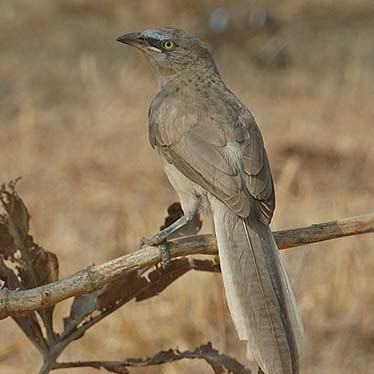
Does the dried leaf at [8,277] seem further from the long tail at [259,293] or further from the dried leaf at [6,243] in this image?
the long tail at [259,293]

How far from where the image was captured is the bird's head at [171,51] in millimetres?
4668

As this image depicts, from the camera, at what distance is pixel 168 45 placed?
185 inches

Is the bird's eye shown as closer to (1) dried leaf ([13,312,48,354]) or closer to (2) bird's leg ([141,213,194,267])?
(2) bird's leg ([141,213,194,267])

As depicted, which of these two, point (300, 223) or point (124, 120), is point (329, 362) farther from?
point (124, 120)

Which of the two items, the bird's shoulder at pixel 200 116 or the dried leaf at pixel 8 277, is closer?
the dried leaf at pixel 8 277

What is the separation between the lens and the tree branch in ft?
11.7

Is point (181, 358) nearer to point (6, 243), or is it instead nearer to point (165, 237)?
point (165, 237)

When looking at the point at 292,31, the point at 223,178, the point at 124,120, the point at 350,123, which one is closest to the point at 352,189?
the point at 350,123

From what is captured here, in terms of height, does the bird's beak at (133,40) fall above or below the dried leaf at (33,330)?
above

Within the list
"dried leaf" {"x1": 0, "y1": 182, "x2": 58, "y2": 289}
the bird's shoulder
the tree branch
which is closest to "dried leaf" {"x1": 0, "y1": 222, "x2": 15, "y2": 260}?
"dried leaf" {"x1": 0, "y1": 182, "x2": 58, "y2": 289}

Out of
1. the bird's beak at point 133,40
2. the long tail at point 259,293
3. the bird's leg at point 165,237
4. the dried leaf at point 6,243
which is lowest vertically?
the long tail at point 259,293

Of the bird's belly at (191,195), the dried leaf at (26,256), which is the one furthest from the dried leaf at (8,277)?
the bird's belly at (191,195)

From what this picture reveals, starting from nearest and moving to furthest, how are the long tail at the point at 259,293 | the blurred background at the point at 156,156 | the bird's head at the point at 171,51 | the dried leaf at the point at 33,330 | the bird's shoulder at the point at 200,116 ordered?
1. the long tail at the point at 259,293
2. the dried leaf at the point at 33,330
3. the bird's shoulder at the point at 200,116
4. the bird's head at the point at 171,51
5. the blurred background at the point at 156,156

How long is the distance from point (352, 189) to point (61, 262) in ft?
7.29
